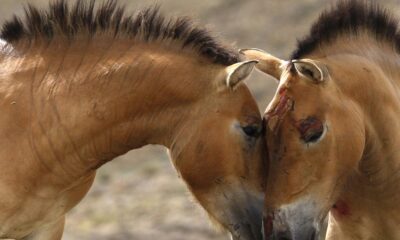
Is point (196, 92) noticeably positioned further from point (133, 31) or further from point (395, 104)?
point (395, 104)

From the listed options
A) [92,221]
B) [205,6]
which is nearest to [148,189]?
[92,221]

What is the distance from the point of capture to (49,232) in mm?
8984

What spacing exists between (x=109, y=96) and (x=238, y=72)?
3.03ft

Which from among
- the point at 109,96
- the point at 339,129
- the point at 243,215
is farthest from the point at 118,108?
the point at 339,129

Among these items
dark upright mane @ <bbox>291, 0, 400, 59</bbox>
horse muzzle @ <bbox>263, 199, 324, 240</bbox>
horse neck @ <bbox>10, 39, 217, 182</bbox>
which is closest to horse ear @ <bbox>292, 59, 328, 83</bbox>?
dark upright mane @ <bbox>291, 0, 400, 59</bbox>

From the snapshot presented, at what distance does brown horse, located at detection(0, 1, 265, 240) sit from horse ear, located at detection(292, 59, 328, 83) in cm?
35

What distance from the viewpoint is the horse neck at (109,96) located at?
833 cm

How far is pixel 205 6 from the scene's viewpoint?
2512 cm

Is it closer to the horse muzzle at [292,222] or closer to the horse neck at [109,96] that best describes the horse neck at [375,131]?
the horse muzzle at [292,222]

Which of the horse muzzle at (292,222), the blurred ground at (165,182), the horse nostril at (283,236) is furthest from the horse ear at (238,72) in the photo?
the blurred ground at (165,182)

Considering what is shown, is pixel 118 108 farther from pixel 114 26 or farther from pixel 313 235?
pixel 313 235

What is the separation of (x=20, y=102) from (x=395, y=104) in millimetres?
2626

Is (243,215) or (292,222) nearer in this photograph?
(292,222)

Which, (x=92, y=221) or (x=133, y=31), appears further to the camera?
(x=92, y=221)
